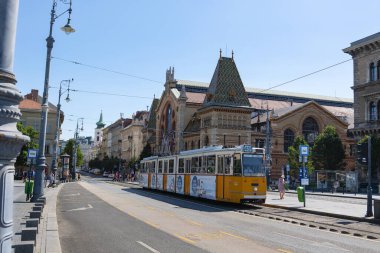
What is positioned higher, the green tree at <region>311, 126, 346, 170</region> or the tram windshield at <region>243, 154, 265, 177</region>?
the green tree at <region>311, 126, 346, 170</region>

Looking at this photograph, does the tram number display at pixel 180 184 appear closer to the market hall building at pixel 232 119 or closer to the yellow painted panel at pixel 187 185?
the yellow painted panel at pixel 187 185

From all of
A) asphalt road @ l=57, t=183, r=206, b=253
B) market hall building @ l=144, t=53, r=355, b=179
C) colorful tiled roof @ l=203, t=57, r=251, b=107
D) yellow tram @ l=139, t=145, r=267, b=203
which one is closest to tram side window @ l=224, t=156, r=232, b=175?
yellow tram @ l=139, t=145, r=267, b=203

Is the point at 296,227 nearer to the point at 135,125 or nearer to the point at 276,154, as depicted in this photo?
the point at 276,154

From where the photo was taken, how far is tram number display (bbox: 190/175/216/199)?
2506cm

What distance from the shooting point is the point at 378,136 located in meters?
51.1

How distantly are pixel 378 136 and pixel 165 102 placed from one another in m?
48.8

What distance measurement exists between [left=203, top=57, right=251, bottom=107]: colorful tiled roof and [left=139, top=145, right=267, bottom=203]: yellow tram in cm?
4091

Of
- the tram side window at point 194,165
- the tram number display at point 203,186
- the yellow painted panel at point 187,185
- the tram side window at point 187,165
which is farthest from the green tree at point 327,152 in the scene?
the tram number display at point 203,186

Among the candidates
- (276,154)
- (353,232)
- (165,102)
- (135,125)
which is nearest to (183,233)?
(353,232)

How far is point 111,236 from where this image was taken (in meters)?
12.4

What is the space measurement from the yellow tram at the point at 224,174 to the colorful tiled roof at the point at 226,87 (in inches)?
1611

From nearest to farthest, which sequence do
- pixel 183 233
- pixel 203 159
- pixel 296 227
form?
1. pixel 183 233
2. pixel 296 227
3. pixel 203 159

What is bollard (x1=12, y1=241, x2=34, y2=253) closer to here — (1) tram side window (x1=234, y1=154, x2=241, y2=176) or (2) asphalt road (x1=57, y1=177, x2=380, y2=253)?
(2) asphalt road (x1=57, y1=177, x2=380, y2=253)

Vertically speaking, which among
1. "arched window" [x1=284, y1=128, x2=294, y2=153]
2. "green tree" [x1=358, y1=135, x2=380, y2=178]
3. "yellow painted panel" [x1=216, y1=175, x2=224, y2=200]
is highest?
"arched window" [x1=284, y1=128, x2=294, y2=153]
